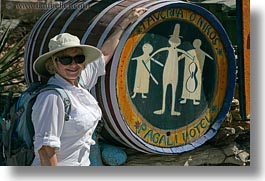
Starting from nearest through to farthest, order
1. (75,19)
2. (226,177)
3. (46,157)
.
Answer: (46,157), (75,19), (226,177)

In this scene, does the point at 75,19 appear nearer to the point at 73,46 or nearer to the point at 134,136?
the point at 73,46

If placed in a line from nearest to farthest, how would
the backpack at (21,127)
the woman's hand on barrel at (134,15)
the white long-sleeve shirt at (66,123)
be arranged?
1. the white long-sleeve shirt at (66,123)
2. the backpack at (21,127)
3. the woman's hand on barrel at (134,15)

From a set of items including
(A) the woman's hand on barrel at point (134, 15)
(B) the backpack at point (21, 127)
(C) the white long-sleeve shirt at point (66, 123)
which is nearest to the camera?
(C) the white long-sleeve shirt at point (66, 123)

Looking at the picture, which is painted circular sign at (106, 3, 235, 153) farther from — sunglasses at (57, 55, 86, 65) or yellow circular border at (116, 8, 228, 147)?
sunglasses at (57, 55, 86, 65)

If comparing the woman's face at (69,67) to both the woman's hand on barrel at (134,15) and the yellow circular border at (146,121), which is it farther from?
the woman's hand on barrel at (134,15)

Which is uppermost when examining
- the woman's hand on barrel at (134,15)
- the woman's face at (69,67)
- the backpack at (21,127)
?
the woman's hand on barrel at (134,15)

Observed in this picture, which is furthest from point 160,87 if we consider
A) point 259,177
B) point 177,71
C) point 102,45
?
point 259,177

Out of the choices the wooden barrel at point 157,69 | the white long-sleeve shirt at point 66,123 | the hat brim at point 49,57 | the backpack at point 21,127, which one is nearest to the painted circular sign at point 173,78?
the wooden barrel at point 157,69

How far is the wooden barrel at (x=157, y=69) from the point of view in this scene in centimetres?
637

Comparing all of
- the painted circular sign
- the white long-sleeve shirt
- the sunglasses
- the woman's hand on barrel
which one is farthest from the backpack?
the woman's hand on barrel

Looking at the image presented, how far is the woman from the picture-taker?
19.5ft

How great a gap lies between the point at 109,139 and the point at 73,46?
0.88 meters

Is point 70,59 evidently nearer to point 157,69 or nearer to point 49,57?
point 49,57

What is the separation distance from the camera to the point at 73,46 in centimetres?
605
